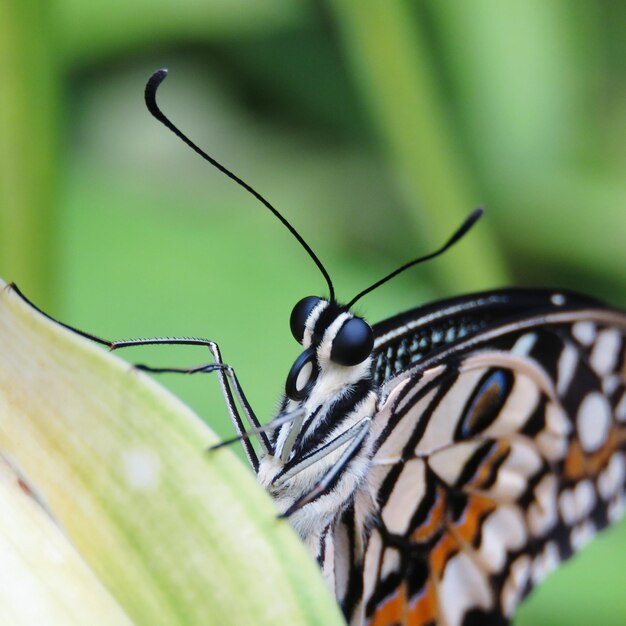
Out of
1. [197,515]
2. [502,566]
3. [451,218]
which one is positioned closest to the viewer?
[197,515]

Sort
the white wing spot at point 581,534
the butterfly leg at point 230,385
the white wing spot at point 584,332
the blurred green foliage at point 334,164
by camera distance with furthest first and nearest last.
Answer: the blurred green foliage at point 334,164, the white wing spot at point 581,534, the white wing spot at point 584,332, the butterfly leg at point 230,385

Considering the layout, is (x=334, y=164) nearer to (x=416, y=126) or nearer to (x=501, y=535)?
(x=416, y=126)

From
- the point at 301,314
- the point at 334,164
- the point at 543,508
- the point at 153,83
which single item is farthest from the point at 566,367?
the point at 334,164

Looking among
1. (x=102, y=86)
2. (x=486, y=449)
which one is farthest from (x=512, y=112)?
(x=486, y=449)

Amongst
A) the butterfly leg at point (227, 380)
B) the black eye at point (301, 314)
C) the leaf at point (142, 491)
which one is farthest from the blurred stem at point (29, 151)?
the leaf at point (142, 491)

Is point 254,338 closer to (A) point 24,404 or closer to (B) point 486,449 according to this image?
(B) point 486,449

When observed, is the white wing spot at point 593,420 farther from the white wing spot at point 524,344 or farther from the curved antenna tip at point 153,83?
the curved antenna tip at point 153,83

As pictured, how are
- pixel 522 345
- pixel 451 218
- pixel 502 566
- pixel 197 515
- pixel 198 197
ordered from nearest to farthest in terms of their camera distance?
pixel 197 515
pixel 522 345
pixel 502 566
pixel 451 218
pixel 198 197

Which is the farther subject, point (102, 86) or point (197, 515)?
point (102, 86)
